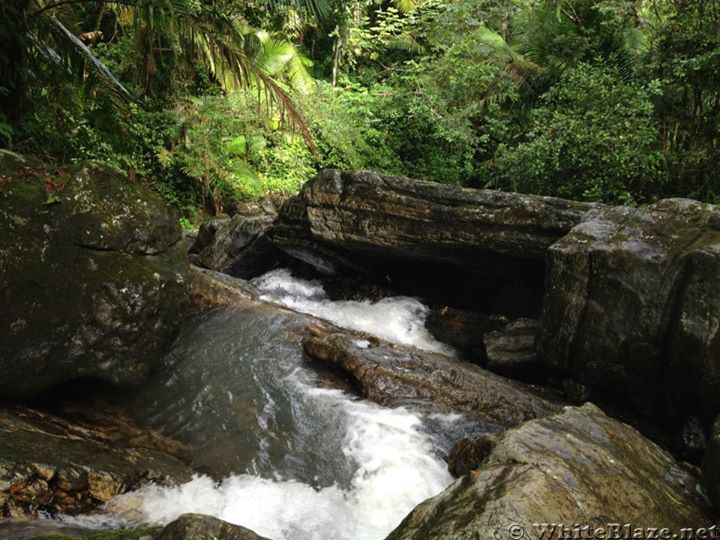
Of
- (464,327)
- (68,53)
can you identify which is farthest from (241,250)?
(68,53)

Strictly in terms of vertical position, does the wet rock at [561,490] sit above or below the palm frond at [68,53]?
below

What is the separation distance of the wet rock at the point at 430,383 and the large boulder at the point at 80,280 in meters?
2.12

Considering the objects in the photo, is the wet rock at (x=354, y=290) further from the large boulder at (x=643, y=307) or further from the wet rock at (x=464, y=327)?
the large boulder at (x=643, y=307)

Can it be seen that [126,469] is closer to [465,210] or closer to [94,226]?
[94,226]

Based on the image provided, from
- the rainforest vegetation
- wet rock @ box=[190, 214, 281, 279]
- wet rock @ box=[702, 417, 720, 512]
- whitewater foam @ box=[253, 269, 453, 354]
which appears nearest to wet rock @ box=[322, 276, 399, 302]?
whitewater foam @ box=[253, 269, 453, 354]

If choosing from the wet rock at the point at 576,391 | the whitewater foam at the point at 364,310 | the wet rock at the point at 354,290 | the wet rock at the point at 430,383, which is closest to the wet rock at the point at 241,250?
the whitewater foam at the point at 364,310

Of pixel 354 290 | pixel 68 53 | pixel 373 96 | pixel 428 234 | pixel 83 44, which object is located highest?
pixel 373 96

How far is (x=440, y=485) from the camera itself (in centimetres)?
453

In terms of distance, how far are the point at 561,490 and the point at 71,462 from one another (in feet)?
12.1

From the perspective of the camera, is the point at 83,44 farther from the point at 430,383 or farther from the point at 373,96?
the point at 373,96

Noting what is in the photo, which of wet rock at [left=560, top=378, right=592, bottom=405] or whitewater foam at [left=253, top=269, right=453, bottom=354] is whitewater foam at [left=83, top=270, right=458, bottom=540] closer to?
wet rock at [left=560, top=378, right=592, bottom=405]

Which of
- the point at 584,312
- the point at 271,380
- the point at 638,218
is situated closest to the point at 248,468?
the point at 271,380

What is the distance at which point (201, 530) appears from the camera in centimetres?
268

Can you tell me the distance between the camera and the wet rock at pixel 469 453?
4.37 metres
